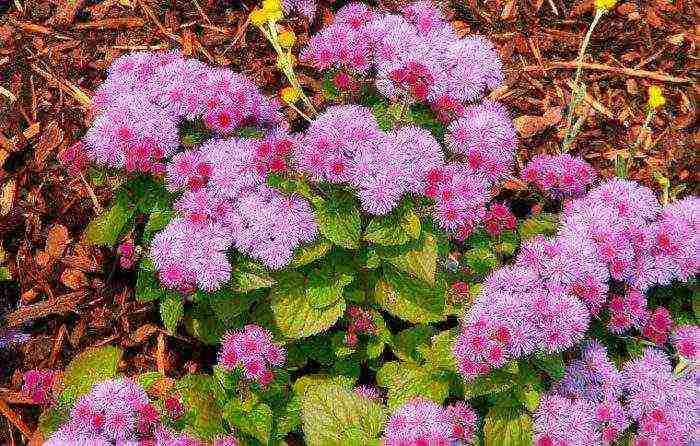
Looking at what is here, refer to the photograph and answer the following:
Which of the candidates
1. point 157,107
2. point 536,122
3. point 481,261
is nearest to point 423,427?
point 481,261

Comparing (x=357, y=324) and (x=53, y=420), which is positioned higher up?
(x=357, y=324)

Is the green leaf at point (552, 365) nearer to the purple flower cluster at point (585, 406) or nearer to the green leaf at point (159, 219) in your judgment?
the purple flower cluster at point (585, 406)

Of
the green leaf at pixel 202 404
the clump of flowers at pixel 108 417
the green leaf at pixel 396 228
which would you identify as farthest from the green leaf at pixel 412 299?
the clump of flowers at pixel 108 417

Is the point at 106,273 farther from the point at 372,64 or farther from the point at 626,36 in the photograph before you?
the point at 626,36

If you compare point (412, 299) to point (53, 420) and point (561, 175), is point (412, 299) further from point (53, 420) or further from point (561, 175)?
point (53, 420)

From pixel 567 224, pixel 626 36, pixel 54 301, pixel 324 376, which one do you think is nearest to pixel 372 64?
pixel 567 224
